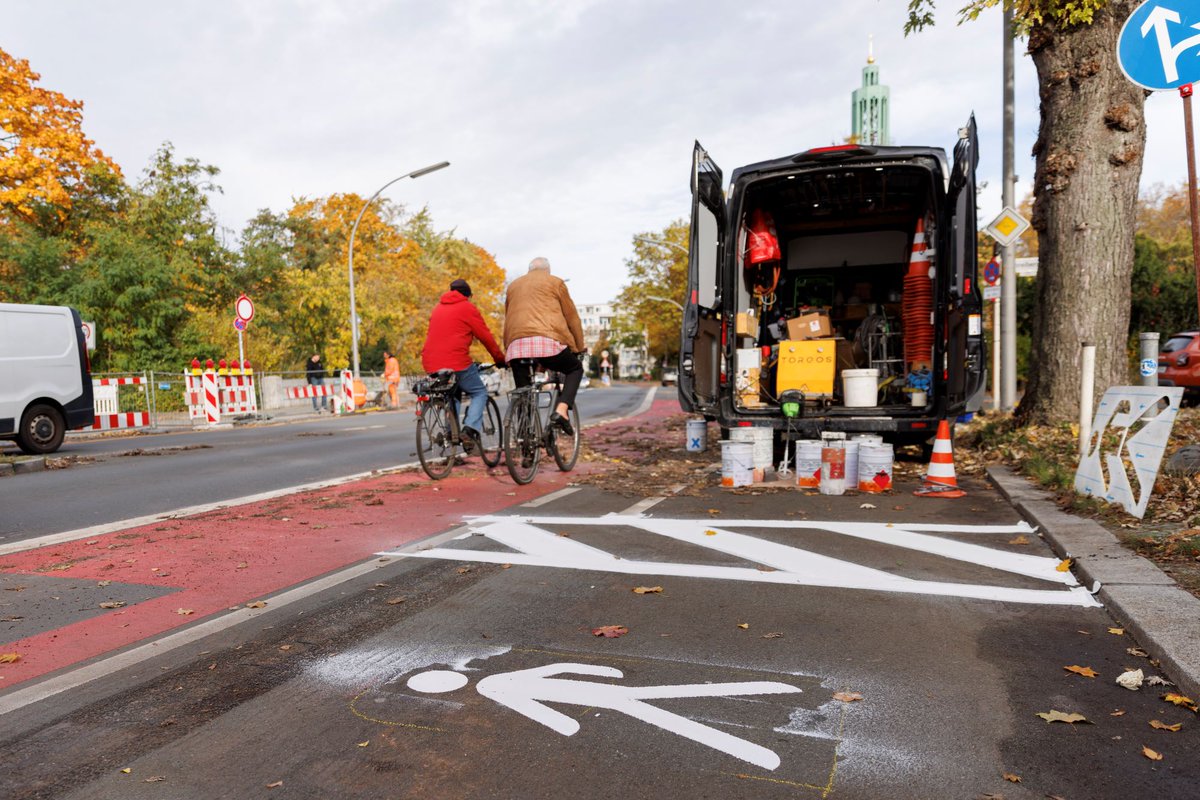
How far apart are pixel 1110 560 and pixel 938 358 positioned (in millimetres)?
4130

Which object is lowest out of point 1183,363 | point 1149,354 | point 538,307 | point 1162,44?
point 1183,363

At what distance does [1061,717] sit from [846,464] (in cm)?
483

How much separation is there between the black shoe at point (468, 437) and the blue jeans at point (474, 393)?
0.13 ft

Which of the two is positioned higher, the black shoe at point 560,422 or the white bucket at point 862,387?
the white bucket at point 862,387

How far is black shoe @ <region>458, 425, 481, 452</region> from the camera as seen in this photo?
8391 mm

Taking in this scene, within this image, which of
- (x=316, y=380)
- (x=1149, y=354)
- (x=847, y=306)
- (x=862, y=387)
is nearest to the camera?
(x=862, y=387)

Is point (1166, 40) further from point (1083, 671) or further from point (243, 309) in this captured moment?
point (243, 309)

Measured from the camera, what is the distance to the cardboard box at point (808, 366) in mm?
8867

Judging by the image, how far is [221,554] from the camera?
17.2 feet

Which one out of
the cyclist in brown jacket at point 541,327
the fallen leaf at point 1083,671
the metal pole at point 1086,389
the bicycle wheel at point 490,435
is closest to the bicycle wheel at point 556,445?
the cyclist in brown jacket at point 541,327

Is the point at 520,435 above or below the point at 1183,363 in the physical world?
below

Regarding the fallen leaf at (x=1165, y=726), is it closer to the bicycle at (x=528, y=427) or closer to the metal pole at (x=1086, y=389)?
the metal pole at (x=1086, y=389)

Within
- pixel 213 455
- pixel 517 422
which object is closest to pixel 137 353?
pixel 213 455

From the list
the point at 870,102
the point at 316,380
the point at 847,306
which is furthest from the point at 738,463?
the point at 870,102
